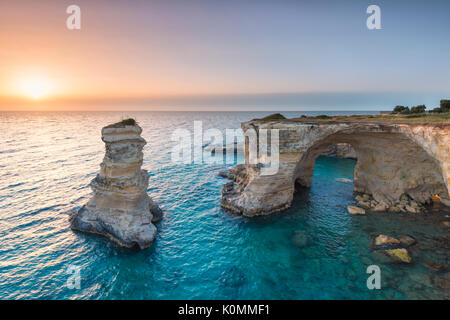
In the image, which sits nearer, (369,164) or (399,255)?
(399,255)

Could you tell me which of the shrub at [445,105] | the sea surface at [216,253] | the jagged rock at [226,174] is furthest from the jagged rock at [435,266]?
the jagged rock at [226,174]

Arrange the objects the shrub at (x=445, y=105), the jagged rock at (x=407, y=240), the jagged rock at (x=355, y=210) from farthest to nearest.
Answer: the shrub at (x=445, y=105) < the jagged rock at (x=355, y=210) < the jagged rock at (x=407, y=240)

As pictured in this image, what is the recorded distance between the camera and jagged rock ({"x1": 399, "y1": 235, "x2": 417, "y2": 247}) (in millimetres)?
16859

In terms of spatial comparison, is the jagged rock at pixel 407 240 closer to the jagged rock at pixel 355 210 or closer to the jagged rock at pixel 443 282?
the jagged rock at pixel 443 282

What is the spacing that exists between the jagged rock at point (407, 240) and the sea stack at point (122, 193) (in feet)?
69.6

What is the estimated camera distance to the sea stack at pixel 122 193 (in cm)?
1781

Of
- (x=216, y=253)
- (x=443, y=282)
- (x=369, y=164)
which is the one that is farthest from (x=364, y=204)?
(x=216, y=253)

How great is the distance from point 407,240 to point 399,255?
9.17 feet

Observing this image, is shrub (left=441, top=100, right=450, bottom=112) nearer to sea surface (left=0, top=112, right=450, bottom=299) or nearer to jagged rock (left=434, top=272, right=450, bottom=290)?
sea surface (left=0, top=112, right=450, bottom=299)

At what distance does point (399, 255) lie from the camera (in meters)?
15.4

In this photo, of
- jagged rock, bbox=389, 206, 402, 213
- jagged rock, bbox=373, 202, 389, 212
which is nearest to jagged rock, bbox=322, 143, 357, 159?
jagged rock, bbox=373, 202, 389, 212

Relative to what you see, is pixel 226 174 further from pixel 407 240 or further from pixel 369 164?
pixel 407 240

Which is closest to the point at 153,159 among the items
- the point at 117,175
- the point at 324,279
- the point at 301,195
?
the point at 117,175
